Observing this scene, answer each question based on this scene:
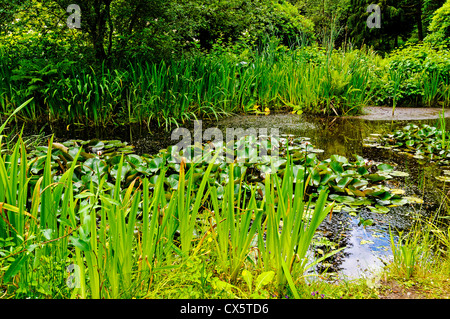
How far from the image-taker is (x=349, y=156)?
3.45m

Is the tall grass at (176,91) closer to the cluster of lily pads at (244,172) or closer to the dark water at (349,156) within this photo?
the dark water at (349,156)

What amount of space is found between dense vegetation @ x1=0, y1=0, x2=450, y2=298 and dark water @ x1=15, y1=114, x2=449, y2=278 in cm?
9

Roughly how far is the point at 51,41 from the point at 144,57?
55.1 inches

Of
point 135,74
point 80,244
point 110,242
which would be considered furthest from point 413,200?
point 135,74

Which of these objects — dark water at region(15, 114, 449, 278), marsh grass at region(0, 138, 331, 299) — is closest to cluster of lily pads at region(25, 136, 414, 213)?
dark water at region(15, 114, 449, 278)

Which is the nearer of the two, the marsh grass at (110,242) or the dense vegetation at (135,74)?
the marsh grass at (110,242)

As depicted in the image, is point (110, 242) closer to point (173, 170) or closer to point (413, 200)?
point (173, 170)

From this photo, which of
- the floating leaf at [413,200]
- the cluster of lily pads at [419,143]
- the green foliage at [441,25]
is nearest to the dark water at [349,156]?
the floating leaf at [413,200]

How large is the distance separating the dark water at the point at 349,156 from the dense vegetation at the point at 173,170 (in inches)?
3.5

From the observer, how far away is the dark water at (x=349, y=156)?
5.93 feet

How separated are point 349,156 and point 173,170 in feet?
6.05

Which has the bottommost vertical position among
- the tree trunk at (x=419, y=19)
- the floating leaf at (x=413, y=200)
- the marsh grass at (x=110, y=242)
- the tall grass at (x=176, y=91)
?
the floating leaf at (x=413, y=200)

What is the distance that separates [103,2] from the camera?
4.65 metres
